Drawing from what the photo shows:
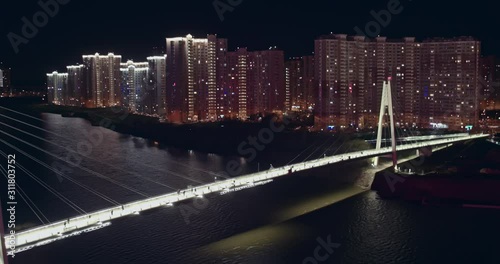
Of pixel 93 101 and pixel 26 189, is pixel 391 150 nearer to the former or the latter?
pixel 26 189

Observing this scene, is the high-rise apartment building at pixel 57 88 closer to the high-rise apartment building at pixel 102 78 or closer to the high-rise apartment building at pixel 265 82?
the high-rise apartment building at pixel 102 78

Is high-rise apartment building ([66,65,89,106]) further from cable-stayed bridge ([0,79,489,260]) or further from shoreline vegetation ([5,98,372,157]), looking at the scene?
cable-stayed bridge ([0,79,489,260])

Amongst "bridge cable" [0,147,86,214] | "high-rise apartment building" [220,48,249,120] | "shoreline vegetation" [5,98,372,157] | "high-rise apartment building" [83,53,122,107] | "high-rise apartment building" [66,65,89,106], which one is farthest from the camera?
"high-rise apartment building" [66,65,89,106]

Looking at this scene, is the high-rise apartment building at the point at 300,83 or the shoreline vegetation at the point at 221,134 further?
the high-rise apartment building at the point at 300,83

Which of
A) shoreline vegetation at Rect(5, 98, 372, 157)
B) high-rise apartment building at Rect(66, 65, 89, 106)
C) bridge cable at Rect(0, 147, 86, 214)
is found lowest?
bridge cable at Rect(0, 147, 86, 214)

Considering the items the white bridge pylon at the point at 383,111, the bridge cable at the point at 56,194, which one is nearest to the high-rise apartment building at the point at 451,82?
the white bridge pylon at the point at 383,111

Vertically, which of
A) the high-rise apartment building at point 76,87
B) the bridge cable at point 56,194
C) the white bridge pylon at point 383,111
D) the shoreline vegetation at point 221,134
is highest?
the high-rise apartment building at point 76,87

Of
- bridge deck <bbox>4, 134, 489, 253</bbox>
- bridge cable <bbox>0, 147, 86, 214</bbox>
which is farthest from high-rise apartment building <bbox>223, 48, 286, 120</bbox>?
bridge deck <bbox>4, 134, 489, 253</bbox>

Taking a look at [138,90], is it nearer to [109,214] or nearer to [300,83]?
[300,83]
